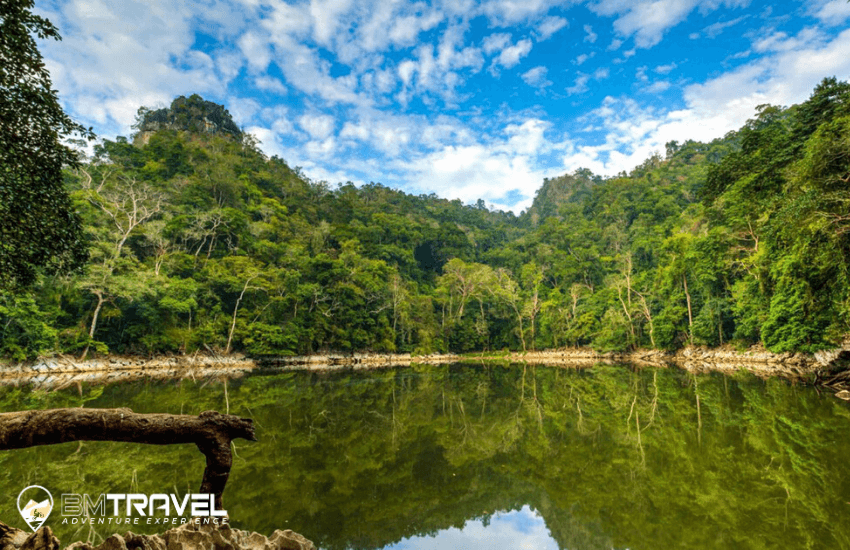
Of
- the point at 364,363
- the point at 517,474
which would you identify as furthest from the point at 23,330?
the point at 517,474

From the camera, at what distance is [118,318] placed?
75.4ft

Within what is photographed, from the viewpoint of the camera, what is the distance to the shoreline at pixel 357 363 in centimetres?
1552

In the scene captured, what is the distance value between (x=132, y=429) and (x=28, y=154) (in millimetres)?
6520

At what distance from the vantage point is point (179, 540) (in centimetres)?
246

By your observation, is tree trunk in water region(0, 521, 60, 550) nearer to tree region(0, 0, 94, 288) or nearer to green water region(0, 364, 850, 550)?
green water region(0, 364, 850, 550)

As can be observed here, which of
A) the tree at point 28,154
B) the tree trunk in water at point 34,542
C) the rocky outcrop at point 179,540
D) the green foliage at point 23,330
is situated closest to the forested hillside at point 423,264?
the green foliage at point 23,330

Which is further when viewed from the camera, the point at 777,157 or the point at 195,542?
the point at 777,157

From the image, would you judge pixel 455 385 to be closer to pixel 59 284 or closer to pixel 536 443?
pixel 536 443

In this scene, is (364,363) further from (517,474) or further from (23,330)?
(517,474)

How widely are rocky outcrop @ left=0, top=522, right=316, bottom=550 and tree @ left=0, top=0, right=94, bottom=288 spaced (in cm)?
609

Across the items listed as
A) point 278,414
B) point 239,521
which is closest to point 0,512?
point 239,521

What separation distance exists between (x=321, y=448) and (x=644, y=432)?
625cm

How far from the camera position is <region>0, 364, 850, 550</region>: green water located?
12.6 feet

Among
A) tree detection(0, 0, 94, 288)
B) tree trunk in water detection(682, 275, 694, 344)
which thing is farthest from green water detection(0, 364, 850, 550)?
tree trunk in water detection(682, 275, 694, 344)
